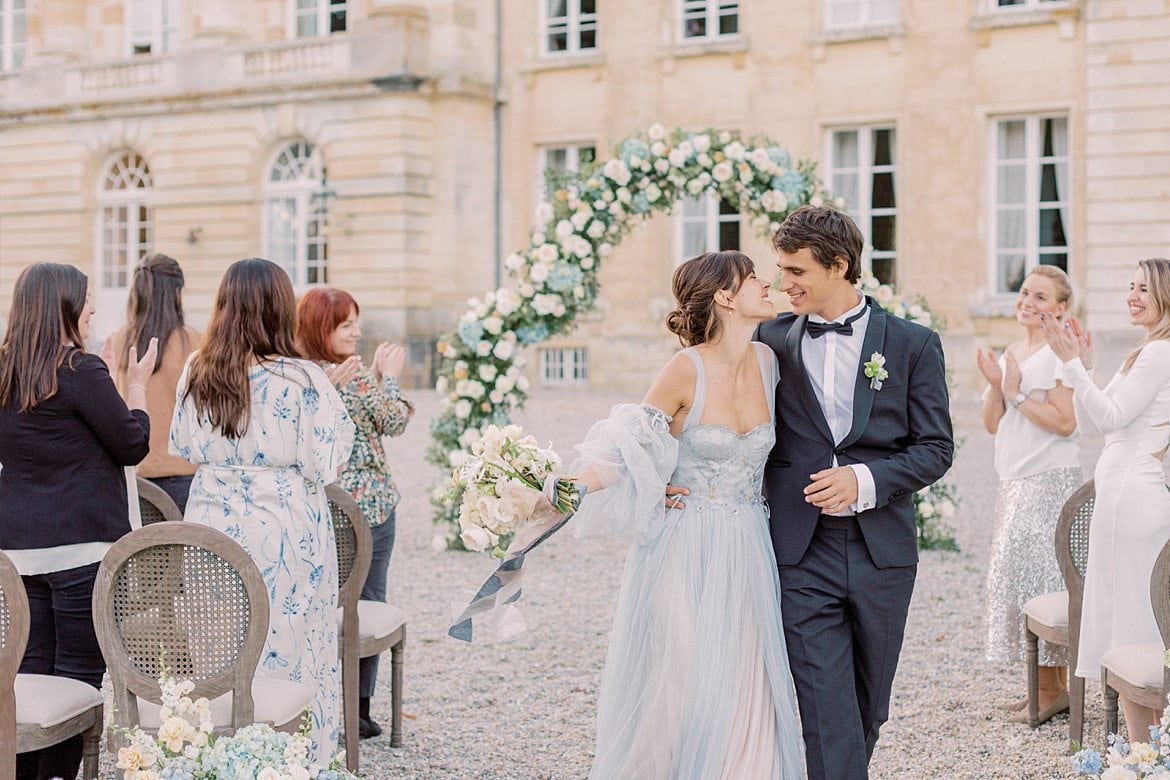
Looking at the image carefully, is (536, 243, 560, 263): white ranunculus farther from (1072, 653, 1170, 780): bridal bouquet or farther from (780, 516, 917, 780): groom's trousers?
(1072, 653, 1170, 780): bridal bouquet

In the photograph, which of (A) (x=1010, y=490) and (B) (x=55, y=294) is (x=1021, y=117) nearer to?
(A) (x=1010, y=490)

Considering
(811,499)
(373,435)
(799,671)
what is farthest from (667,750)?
(373,435)

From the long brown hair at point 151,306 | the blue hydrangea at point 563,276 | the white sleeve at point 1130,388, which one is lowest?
the white sleeve at point 1130,388

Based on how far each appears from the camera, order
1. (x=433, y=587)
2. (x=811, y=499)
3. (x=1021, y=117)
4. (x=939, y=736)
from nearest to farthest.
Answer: (x=811, y=499) → (x=939, y=736) → (x=433, y=587) → (x=1021, y=117)

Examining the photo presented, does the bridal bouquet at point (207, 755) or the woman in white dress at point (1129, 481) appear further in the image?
the woman in white dress at point (1129, 481)

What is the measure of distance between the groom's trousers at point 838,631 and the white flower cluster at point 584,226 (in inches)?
204

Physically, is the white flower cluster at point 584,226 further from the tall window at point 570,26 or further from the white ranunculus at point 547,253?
the tall window at point 570,26

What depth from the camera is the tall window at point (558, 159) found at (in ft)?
71.1

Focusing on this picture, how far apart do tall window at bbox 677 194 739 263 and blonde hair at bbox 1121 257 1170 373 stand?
16141mm

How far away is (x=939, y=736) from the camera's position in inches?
201

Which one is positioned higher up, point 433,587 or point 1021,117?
point 1021,117

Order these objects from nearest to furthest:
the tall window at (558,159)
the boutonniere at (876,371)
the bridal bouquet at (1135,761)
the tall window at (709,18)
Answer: the bridal bouquet at (1135,761)
the boutonniere at (876,371)
the tall window at (709,18)
the tall window at (558,159)

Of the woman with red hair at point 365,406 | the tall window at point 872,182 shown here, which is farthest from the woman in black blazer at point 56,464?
the tall window at point 872,182

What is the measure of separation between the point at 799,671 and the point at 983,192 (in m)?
16.3
